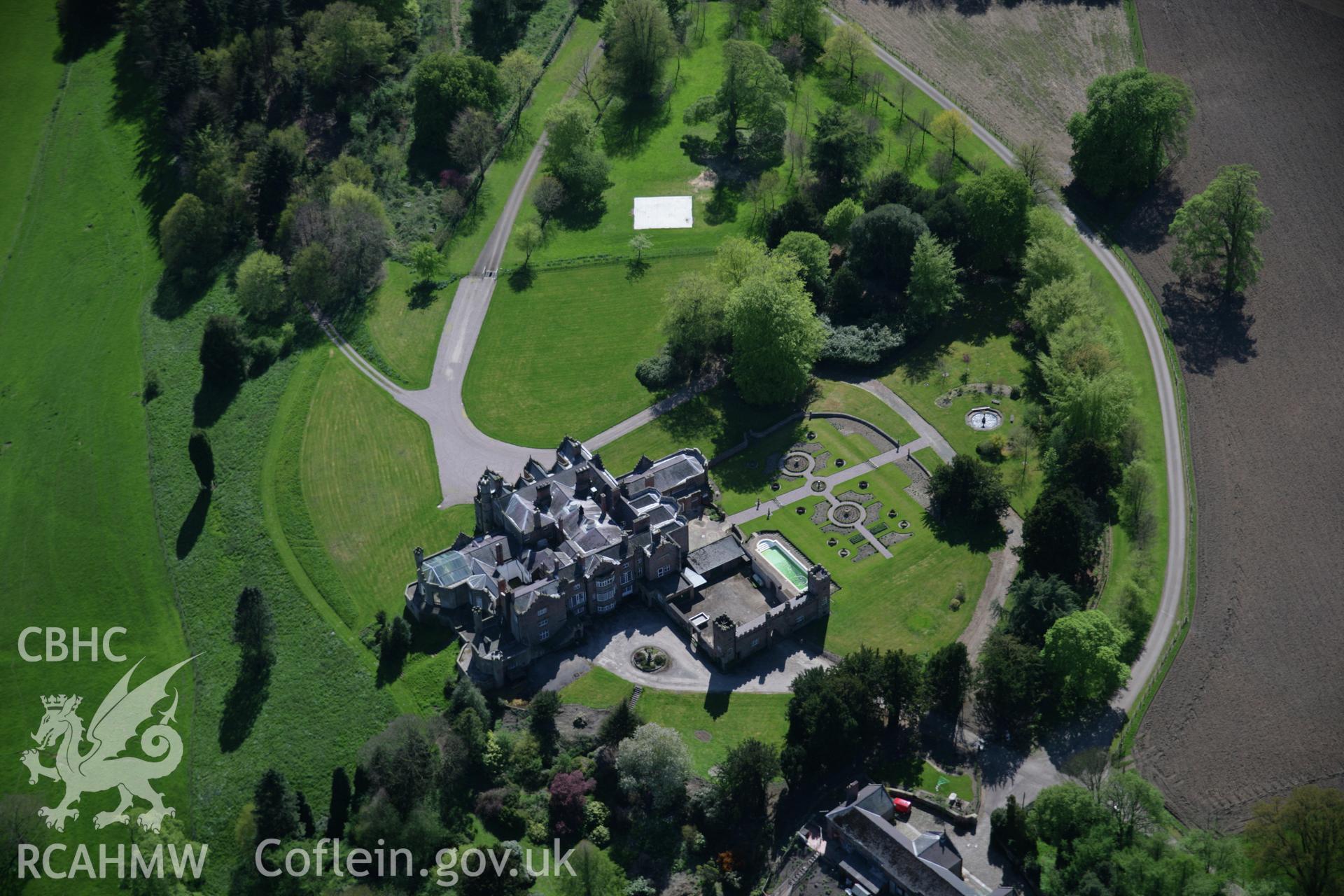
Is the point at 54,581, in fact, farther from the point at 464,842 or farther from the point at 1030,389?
the point at 1030,389

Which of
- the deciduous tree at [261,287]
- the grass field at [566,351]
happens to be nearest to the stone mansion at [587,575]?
the grass field at [566,351]

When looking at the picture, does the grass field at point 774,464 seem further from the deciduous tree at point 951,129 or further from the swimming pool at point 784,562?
the deciduous tree at point 951,129

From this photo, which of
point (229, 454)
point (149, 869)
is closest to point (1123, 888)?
point (149, 869)

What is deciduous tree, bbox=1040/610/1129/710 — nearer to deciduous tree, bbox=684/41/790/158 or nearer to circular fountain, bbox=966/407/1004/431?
circular fountain, bbox=966/407/1004/431

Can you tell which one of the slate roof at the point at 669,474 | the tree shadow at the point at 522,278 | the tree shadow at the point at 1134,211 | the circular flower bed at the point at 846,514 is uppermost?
the tree shadow at the point at 1134,211

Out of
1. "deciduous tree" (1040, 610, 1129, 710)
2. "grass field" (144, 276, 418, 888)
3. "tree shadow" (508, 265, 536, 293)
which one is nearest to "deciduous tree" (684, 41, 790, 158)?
"tree shadow" (508, 265, 536, 293)

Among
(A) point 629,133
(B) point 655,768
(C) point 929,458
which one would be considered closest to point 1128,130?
(C) point 929,458
